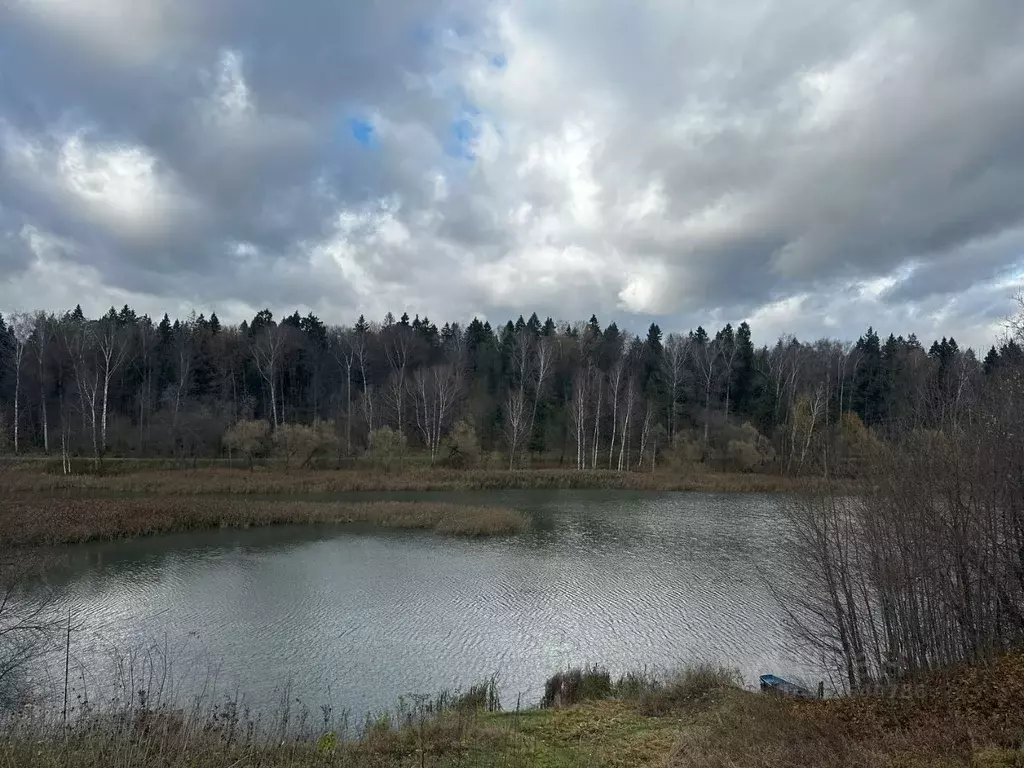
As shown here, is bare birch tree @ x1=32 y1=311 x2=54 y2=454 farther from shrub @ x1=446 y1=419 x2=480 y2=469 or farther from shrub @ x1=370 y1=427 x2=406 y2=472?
shrub @ x1=446 y1=419 x2=480 y2=469

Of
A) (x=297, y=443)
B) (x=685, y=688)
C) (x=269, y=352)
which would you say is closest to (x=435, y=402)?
(x=297, y=443)

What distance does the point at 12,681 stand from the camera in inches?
493

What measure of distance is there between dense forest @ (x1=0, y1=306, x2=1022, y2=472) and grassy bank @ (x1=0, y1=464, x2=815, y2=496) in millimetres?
4753

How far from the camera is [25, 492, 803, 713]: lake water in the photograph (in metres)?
13.6

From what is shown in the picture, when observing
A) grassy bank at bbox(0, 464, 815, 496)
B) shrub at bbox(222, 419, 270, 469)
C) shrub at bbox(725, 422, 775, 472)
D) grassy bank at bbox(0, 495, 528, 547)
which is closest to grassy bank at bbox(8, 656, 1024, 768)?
grassy bank at bbox(0, 495, 528, 547)

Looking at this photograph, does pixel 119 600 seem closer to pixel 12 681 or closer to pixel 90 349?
pixel 12 681

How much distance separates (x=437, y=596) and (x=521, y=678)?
6244 millimetres

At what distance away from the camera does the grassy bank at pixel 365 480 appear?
39.7 m

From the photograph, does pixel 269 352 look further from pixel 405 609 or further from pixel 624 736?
pixel 624 736

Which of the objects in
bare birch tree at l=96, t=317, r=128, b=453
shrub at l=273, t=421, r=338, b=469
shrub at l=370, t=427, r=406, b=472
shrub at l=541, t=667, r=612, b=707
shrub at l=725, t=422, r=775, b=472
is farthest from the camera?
shrub at l=725, t=422, r=775, b=472

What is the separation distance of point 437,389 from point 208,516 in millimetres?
30040

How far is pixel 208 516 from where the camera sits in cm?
3055

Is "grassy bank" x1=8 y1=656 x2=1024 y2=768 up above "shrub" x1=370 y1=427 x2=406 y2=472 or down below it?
below

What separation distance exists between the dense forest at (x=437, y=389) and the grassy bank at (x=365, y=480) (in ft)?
15.6
